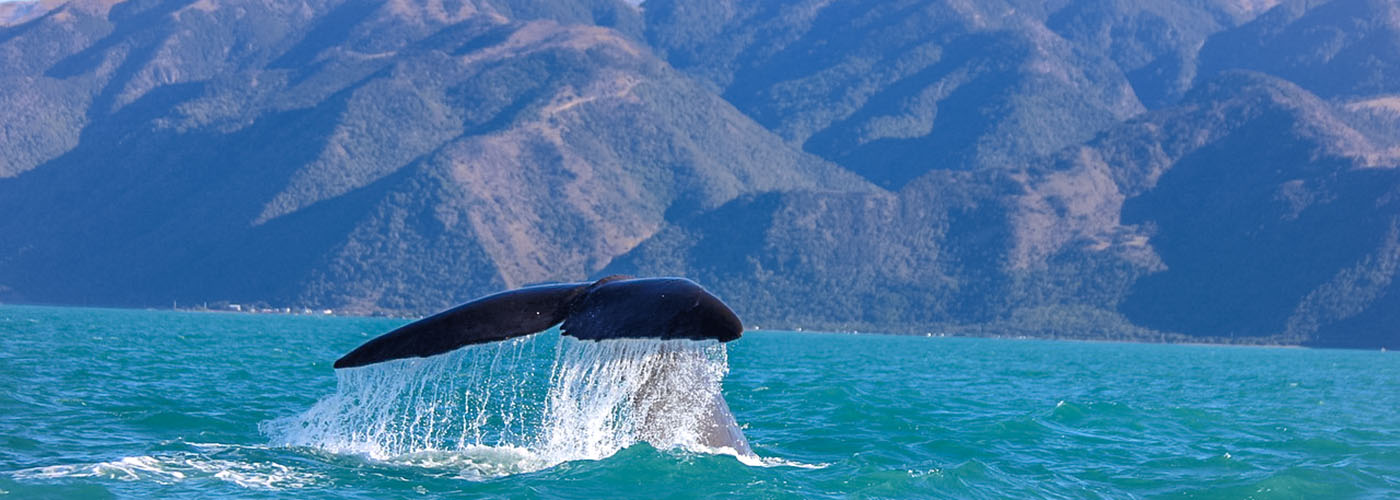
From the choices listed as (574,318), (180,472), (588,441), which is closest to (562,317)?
(574,318)

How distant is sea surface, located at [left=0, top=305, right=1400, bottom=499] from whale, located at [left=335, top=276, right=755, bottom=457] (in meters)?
0.26

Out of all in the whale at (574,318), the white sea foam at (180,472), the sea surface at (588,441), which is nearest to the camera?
the whale at (574,318)

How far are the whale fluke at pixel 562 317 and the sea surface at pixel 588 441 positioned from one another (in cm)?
24

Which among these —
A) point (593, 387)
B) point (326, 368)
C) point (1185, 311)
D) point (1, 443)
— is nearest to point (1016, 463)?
point (593, 387)

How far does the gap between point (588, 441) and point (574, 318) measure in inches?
147

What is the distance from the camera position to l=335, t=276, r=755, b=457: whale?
11062 mm

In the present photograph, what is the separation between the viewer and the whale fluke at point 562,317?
11.3 metres

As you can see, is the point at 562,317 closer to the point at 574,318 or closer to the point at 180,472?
the point at 574,318

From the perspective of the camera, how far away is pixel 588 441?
50.8 ft

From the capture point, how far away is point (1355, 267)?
7500 inches

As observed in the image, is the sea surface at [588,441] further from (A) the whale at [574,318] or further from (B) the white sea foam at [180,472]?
(A) the whale at [574,318]

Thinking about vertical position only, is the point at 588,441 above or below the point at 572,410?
below

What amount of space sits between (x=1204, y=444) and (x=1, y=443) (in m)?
16.3

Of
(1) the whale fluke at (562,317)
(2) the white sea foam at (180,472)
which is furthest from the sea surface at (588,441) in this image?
(1) the whale fluke at (562,317)
